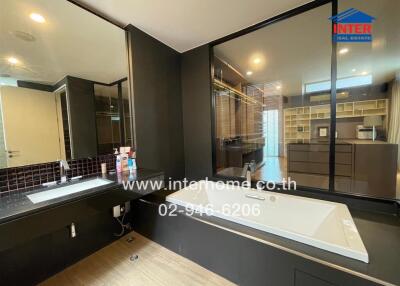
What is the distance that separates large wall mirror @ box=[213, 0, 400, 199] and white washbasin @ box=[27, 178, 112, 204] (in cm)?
164

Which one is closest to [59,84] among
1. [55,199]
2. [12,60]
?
[12,60]

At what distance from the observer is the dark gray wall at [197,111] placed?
8.51 feet

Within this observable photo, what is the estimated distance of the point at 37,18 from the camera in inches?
57.8

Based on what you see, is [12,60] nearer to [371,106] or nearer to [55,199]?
[55,199]

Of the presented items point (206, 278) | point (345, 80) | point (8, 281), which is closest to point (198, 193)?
point (206, 278)

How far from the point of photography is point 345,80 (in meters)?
1.79

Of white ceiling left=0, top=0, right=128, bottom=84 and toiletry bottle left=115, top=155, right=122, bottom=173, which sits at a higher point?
white ceiling left=0, top=0, right=128, bottom=84

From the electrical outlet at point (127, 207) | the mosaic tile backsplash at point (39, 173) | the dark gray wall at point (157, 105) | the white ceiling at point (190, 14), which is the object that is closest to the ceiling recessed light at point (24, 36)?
the white ceiling at point (190, 14)

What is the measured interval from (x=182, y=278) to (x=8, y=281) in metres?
1.34

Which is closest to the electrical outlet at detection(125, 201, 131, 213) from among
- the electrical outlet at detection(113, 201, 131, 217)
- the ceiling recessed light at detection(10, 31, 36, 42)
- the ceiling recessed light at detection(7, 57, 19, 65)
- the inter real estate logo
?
the electrical outlet at detection(113, 201, 131, 217)

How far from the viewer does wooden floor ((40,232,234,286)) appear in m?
1.52

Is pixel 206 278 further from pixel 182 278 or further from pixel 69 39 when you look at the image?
pixel 69 39

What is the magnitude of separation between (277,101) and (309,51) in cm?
65

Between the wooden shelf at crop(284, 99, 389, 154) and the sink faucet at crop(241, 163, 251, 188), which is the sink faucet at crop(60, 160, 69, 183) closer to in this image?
the sink faucet at crop(241, 163, 251, 188)
